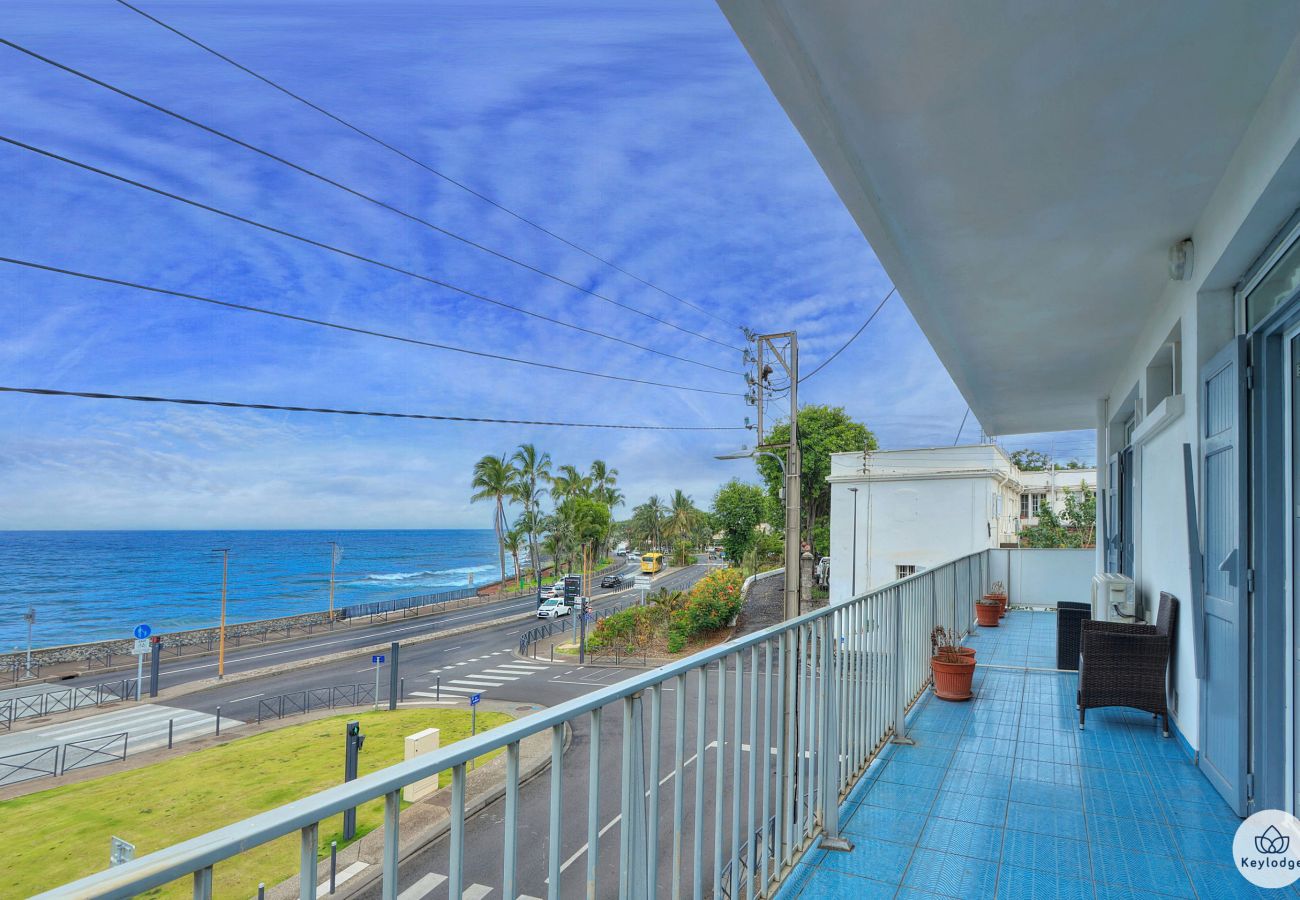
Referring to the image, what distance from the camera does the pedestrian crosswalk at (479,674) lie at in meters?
22.3

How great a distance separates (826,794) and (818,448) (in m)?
31.9

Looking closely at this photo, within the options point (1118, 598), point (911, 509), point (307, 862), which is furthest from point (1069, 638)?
point (911, 509)

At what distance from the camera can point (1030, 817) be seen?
2658 mm

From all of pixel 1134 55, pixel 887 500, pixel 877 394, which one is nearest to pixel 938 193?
pixel 1134 55

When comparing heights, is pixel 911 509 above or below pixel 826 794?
above

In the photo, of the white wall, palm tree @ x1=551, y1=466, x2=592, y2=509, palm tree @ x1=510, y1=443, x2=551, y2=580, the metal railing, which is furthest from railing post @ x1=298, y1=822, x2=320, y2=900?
palm tree @ x1=551, y1=466, x2=592, y2=509

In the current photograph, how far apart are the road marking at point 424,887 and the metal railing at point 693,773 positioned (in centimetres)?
2

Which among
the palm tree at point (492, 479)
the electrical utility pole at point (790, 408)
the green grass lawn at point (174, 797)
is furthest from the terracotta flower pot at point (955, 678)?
the palm tree at point (492, 479)

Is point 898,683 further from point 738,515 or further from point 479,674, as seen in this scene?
point 738,515

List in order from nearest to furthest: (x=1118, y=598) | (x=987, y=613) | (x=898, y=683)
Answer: (x=898, y=683)
(x=1118, y=598)
(x=987, y=613)

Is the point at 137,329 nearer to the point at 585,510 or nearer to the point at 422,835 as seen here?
the point at 585,510

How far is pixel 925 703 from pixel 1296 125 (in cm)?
340

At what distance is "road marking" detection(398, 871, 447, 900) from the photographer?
3.08ft

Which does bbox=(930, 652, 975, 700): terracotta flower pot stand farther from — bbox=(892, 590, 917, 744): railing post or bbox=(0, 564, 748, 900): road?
bbox=(0, 564, 748, 900): road
